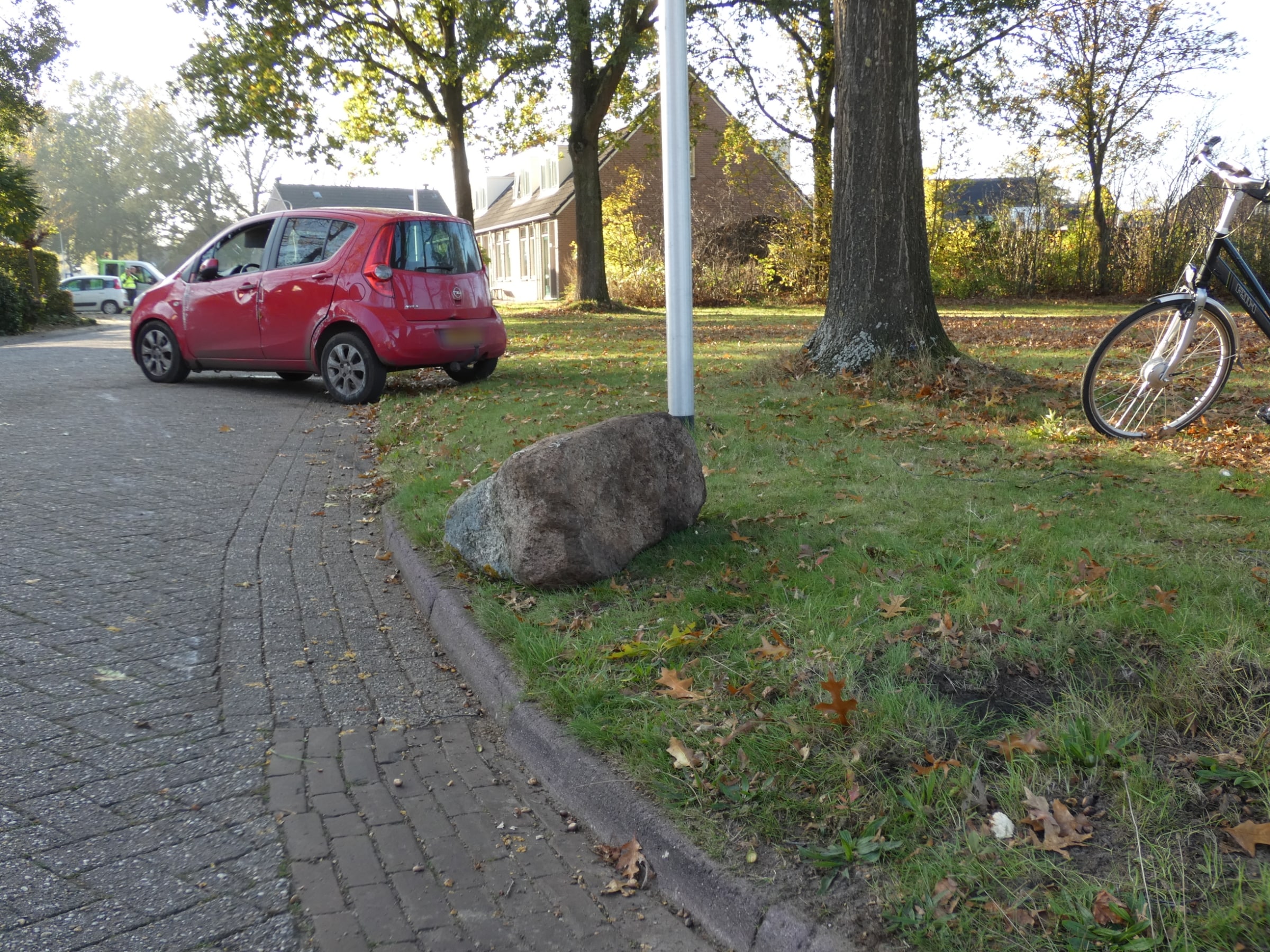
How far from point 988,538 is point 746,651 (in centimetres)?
154

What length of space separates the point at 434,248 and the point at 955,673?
26.7 ft

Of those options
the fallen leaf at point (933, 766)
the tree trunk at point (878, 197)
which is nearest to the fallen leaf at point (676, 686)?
the fallen leaf at point (933, 766)

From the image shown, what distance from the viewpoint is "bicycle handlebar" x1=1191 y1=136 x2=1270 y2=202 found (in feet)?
17.1

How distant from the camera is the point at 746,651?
11.1 ft

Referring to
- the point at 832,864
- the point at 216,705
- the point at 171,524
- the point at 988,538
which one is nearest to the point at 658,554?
the point at 988,538

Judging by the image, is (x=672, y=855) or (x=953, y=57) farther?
(x=953, y=57)

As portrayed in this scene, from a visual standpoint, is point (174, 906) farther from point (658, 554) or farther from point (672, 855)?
Result: point (658, 554)

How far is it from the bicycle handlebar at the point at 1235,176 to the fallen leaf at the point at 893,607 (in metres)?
3.42

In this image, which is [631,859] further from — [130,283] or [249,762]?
[130,283]

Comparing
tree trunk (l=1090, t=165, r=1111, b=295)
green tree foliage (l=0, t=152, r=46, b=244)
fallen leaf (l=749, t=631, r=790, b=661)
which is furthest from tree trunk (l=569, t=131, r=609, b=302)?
fallen leaf (l=749, t=631, r=790, b=661)

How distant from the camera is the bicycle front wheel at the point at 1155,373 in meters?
5.78

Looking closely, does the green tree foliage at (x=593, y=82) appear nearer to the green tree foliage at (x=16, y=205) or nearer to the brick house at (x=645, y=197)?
the brick house at (x=645, y=197)

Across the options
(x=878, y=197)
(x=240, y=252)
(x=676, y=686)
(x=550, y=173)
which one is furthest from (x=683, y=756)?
(x=550, y=173)

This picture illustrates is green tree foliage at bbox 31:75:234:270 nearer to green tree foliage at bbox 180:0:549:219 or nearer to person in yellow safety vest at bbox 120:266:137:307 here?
person in yellow safety vest at bbox 120:266:137:307
